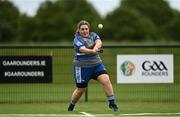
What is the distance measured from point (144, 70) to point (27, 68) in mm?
2948

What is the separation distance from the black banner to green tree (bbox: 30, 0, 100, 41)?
68107 millimetres

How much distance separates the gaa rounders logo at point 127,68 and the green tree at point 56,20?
6789 cm

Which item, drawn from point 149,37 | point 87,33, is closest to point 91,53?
point 87,33

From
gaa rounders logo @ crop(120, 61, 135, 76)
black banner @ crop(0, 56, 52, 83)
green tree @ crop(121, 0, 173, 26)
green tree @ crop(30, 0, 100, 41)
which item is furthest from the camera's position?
green tree @ crop(121, 0, 173, 26)

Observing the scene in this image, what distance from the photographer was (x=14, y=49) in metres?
20.9

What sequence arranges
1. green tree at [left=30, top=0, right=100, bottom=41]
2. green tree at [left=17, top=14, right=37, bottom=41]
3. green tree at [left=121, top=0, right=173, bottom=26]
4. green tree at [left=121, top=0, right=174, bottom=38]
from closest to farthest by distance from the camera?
green tree at [left=30, top=0, right=100, bottom=41], green tree at [left=17, top=14, right=37, bottom=41], green tree at [left=121, top=0, right=174, bottom=38], green tree at [left=121, top=0, right=173, bottom=26]

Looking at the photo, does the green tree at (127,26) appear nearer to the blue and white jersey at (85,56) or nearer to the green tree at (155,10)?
the green tree at (155,10)

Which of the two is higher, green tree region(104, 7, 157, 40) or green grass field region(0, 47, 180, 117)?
green tree region(104, 7, 157, 40)

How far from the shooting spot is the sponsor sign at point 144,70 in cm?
2092

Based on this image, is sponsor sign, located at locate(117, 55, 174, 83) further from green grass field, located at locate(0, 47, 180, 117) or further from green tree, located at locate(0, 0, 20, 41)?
green tree, located at locate(0, 0, 20, 41)

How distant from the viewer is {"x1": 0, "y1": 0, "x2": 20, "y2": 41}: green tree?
93.0 metres

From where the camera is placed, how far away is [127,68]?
20922 mm

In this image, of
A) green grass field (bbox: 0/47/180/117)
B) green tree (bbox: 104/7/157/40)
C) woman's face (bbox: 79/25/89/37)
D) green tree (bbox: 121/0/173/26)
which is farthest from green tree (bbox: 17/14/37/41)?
woman's face (bbox: 79/25/89/37)

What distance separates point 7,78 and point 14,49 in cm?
77
